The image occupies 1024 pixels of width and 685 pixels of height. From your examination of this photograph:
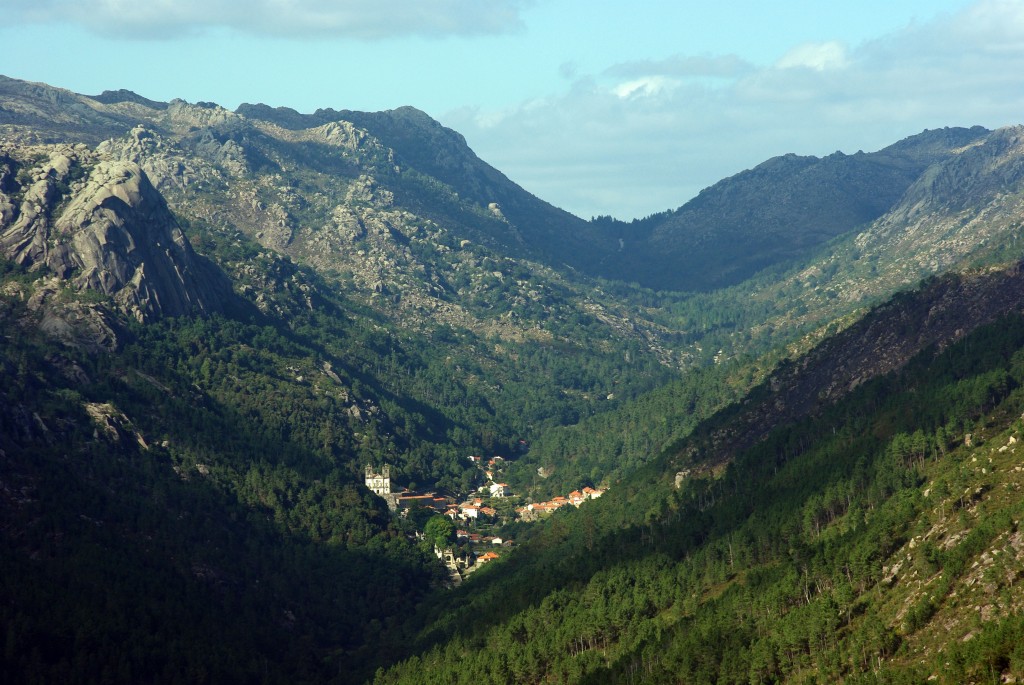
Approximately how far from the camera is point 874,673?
526 ft

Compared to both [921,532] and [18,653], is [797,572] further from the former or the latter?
[18,653]

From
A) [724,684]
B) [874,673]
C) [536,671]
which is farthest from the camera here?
[536,671]

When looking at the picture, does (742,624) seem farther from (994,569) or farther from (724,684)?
(994,569)

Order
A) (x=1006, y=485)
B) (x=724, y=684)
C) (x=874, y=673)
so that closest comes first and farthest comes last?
(x=874, y=673), (x=724, y=684), (x=1006, y=485)

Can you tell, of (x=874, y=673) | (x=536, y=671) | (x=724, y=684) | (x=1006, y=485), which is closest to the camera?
(x=874, y=673)

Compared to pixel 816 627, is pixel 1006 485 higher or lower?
higher

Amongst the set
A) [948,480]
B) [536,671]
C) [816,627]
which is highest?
[948,480]

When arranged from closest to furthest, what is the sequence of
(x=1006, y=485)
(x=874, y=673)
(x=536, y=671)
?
(x=874, y=673)
(x=1006, y=485)
(x=536, y=671)

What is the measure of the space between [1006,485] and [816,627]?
3400cm

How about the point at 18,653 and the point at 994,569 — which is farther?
the point at 18,653

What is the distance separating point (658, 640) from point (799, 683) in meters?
30.7

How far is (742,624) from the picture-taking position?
7382 inches

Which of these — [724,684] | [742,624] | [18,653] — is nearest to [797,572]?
[742,624]

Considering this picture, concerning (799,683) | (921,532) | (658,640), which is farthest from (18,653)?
(921,532)
